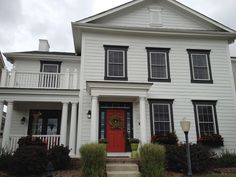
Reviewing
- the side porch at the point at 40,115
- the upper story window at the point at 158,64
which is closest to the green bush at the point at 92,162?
the side porch at the point at 40,115

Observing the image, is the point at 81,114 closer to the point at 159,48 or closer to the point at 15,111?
the point at 15,111

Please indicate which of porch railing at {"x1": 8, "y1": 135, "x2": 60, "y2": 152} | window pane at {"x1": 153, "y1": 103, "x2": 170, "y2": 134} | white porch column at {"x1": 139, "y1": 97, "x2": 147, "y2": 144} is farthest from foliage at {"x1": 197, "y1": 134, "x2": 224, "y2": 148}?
porch railing at {"x1": 8, "y1": 135, "x2": 60, "y2": 152}

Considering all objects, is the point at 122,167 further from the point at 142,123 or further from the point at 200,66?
the point at 200,66

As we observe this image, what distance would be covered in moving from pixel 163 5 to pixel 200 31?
9.06ft

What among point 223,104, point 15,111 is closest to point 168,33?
point 223,104

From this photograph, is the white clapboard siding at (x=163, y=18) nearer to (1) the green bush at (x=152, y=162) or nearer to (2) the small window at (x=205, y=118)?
(2) the small window at (x=205, y=118)

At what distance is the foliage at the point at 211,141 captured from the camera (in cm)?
1137

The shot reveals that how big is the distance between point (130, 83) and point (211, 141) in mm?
5003

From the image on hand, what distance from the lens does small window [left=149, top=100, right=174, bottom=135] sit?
1154cm

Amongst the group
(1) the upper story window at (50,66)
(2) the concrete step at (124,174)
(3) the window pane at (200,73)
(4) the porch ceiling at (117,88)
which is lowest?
(2) the concrete step at (124,174)

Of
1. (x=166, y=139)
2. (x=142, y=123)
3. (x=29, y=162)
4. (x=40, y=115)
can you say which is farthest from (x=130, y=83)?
(x=40, y=115)

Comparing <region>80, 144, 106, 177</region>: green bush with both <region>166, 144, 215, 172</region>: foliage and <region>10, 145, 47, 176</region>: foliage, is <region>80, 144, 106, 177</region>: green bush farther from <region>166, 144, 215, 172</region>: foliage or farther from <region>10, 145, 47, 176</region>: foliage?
<region>166, 144, 215, 172</region>: foliage

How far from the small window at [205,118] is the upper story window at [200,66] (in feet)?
4.28

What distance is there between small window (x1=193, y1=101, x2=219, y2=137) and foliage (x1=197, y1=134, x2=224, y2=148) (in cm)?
33
